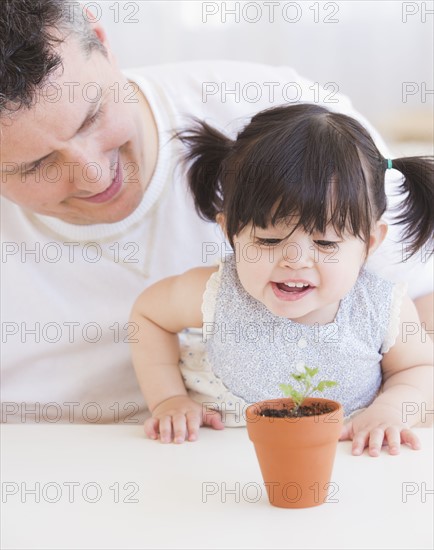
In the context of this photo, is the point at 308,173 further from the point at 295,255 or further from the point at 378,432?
the point at 378,432

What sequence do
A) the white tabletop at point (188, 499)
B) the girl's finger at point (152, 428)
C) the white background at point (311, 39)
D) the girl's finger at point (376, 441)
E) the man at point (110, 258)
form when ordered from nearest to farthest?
1. the white tabletop at point (188, 499)
2. the girl's finger at point (376, 441)
3. the girl's finger at point (152, 428)
4. the man at point (110, 258)
5. the white background at point (311, 39)

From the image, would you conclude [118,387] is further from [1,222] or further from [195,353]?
[1,222]

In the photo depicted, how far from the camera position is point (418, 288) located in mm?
1362

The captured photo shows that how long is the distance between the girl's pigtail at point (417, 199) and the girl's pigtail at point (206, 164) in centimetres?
26

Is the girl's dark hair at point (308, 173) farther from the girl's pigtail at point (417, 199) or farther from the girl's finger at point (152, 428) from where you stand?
the girl's finger at point (152, 428)

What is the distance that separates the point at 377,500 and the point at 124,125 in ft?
2.27

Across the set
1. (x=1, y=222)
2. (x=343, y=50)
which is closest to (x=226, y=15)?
(x=343, y=50)

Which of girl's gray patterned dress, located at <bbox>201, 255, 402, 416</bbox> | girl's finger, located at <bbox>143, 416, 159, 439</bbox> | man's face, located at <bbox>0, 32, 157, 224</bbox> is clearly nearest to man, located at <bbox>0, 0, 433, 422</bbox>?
man's face, located at <bbox>0, 32, 157, 224</bbox>

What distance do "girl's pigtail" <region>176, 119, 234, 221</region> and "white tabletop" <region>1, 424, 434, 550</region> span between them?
0.37m

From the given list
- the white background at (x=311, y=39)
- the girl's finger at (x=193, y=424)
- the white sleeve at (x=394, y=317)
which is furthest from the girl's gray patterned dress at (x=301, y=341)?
the white background at (x=311, y=39)

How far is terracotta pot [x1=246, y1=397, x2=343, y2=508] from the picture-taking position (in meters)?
0.84

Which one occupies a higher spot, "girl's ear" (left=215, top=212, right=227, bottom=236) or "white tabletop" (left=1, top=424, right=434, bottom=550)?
"girl's ear" (left=215, top=212, right=227, bottom=236)

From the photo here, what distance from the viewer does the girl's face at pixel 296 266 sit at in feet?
3.44

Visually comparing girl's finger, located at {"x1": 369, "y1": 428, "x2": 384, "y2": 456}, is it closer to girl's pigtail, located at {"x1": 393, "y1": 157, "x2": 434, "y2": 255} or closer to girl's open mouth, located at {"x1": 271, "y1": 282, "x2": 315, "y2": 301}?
girl's open mouth, located at {"x1": 271, "y1": 282, "x2": 315, "y2": 301}
